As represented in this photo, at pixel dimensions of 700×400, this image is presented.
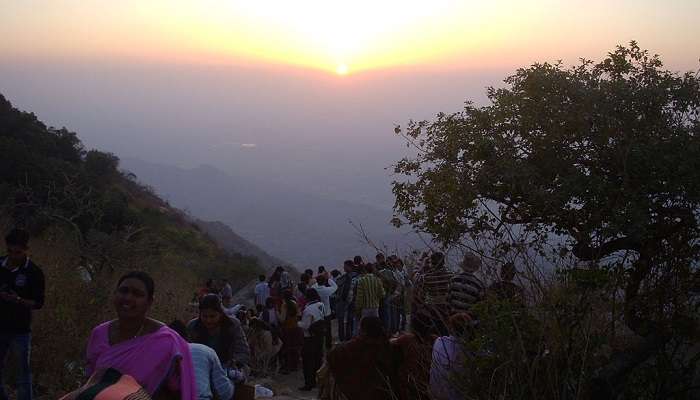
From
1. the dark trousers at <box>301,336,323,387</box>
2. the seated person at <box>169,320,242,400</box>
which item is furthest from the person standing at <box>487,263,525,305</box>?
the dark trousers at <box>301,336,323,387</box>

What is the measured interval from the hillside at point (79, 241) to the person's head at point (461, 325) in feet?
15.7

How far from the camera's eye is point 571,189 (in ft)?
21.9

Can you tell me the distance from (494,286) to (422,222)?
2858 millimetres

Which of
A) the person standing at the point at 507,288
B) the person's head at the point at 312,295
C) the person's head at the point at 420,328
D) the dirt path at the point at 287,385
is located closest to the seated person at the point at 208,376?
the person's head at the point at 420,328

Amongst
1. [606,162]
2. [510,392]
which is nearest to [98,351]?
[510,392]

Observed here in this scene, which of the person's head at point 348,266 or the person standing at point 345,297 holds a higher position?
the person's head at point 348,266

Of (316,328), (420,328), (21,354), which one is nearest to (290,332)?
(316,328)

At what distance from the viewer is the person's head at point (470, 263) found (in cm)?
533

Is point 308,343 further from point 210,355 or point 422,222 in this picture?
point 210,355

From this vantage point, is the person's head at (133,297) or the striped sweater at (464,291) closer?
the person's head at (133,297)

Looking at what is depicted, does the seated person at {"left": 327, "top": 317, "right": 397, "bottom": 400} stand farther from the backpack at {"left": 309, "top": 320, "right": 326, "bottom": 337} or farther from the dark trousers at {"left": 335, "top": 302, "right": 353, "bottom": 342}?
the dark trousers at {"left": 335, "top": 302, "right": 353, "bottom": 342}

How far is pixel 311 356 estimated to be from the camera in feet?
36.6

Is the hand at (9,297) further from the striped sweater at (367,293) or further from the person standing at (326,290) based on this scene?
the person standing at (326,290)

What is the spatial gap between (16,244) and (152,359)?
3.36 metres
